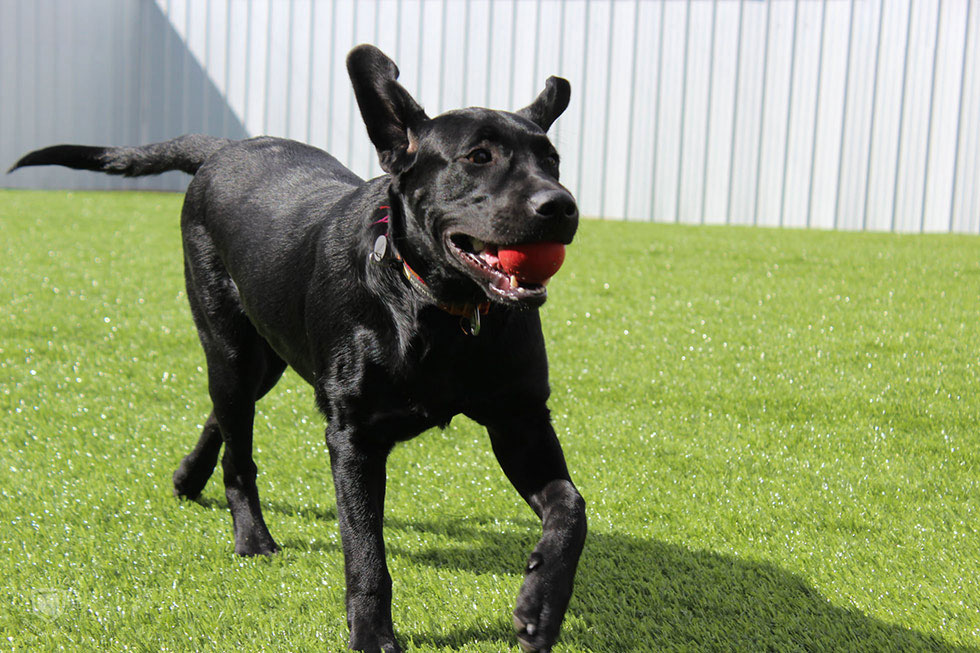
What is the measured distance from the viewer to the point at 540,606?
7.78 ft

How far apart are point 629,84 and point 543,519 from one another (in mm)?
11602

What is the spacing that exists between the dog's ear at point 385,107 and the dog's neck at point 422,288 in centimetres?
25

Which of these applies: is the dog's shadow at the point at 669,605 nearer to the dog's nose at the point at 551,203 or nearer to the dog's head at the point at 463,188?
the dog's head at the point at 463,188

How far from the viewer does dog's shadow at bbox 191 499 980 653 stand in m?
2.75

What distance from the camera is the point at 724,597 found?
3045mm

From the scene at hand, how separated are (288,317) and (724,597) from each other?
5.54 ft

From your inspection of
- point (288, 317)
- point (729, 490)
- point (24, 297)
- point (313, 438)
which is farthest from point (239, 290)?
point (24, 297)

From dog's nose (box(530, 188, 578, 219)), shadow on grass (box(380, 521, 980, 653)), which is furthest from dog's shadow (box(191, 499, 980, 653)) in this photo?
dog's nose (box(530, 188, 578, 219))

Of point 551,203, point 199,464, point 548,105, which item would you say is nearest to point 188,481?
point 199,464

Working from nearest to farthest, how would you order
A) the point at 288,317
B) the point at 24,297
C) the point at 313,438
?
the point at 288,317, the point at 313,438, the point at 24,297

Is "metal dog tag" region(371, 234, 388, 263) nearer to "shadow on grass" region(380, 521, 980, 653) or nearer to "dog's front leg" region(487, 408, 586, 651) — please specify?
"dog's front leg" region(487, 408, 586, 651)

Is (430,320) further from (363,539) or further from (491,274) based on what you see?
(363,539)

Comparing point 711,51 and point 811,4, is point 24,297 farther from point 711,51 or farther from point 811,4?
point 811,4

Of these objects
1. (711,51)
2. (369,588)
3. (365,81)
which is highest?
(711,51)
